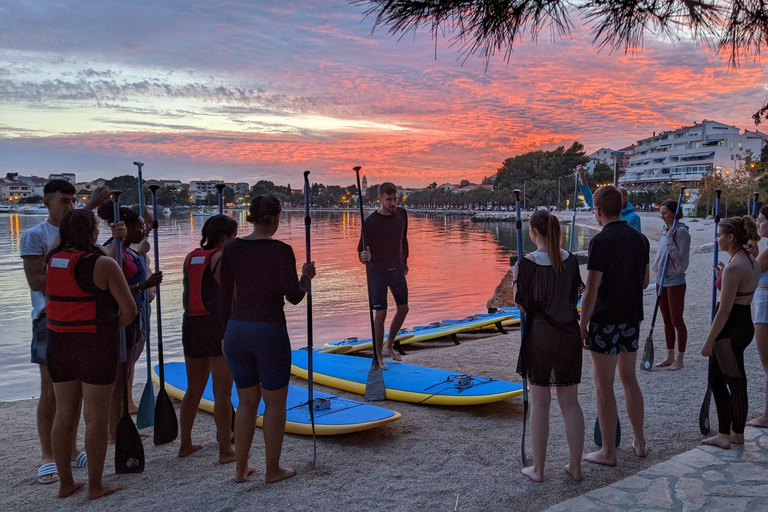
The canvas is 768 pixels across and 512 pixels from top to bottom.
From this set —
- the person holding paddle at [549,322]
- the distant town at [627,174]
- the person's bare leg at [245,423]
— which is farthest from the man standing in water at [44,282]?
the distant town at [627,174]

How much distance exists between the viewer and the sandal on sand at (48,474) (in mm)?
3812

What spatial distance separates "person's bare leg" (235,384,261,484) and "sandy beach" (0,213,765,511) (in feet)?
0.34

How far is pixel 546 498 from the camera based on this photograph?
336cm

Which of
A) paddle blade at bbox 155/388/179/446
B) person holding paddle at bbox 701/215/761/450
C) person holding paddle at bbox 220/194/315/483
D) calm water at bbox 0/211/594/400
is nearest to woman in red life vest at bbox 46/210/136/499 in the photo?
person holding paddle at bbox 220/194/315/483

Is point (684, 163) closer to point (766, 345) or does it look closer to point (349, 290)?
point (349, 290)

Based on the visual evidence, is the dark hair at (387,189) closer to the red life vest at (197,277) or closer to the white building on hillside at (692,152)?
the red life vest at (197,277)

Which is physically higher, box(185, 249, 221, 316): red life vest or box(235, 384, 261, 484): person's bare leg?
box(185, 249, 221, 316): red life vest

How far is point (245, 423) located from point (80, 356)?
3.63ft

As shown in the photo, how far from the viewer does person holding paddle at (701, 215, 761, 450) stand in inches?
152

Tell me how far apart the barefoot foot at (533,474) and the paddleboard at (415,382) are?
1519 mm

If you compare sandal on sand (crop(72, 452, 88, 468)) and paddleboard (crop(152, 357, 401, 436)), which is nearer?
sandal on sand (crop(72, 452, 88, 468))

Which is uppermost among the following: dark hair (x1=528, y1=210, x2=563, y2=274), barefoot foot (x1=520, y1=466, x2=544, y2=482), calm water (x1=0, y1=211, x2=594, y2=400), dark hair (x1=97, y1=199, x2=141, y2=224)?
dark hair (x1=97, y1=199, x2=141, y2=224)

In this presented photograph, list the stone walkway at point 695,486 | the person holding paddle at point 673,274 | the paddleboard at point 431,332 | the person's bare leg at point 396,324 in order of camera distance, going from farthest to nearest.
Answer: the paddleboard at point 431,332, the person's bare leg at point 396,324, the person holding paddle at point 673,274, the stone walkway at point 695,486

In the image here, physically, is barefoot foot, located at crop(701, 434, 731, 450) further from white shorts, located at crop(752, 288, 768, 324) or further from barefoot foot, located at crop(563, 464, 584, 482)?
barefoot foot, located at crop(563, 464, 584, 482)
